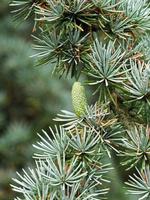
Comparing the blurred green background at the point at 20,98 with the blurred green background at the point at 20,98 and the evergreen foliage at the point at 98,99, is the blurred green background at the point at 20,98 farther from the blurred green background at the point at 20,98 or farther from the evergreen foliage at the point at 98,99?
the evergreen foliage at the point at 98,99

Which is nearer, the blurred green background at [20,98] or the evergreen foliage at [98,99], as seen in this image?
the evergreen foliage at [98,99]

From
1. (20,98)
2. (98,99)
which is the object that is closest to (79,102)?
(98,99)

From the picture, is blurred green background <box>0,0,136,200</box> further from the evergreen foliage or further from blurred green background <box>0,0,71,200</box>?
the evergreen foliage

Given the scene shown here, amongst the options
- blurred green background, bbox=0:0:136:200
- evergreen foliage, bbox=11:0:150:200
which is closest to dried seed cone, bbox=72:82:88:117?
evergreen foliage, bbox=11:0:150:200


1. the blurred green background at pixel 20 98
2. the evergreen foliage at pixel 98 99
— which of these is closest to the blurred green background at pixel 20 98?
the blurred green background at pixel 20 98

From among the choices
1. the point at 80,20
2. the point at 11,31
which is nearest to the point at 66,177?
the point at 80,20
